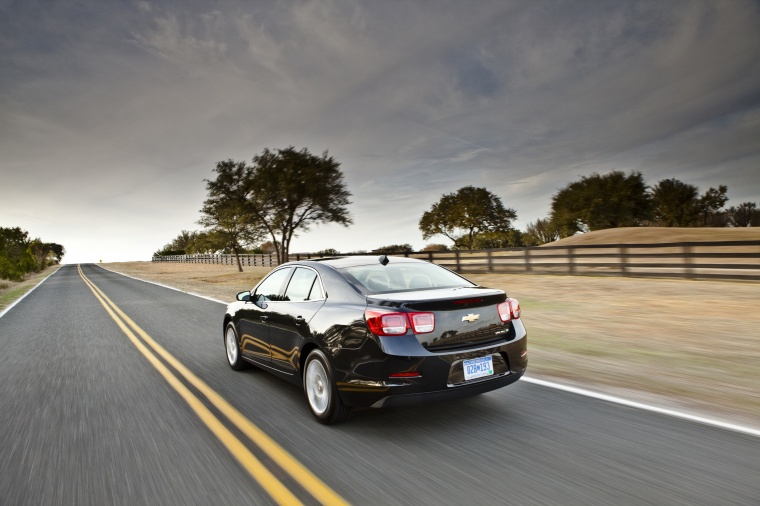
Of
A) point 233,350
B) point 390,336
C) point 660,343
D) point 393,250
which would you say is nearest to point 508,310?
point 390,336

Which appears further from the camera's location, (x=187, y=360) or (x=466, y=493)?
(x=187, y=360)

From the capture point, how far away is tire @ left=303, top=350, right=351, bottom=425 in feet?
14.6

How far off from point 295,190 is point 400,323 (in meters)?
32.1

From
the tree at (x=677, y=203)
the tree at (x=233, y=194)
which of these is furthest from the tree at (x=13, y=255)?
the tree at (x=677, y=203)

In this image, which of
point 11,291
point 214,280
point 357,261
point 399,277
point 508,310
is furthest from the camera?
point 214,280

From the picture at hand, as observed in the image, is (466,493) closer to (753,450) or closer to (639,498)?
(639,498)

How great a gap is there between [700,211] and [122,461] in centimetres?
8920

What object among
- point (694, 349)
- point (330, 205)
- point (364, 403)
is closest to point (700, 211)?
point (330, 205)

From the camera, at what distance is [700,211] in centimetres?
7712

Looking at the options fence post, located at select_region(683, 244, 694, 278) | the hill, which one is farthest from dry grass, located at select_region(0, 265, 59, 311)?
the hill

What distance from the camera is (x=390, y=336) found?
4133 mm

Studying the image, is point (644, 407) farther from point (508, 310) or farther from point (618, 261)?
point (618, 261)

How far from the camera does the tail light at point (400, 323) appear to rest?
4129mm

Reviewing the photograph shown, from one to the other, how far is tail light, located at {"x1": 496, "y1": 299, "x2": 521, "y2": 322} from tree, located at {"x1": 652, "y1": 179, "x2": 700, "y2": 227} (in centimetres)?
8068
